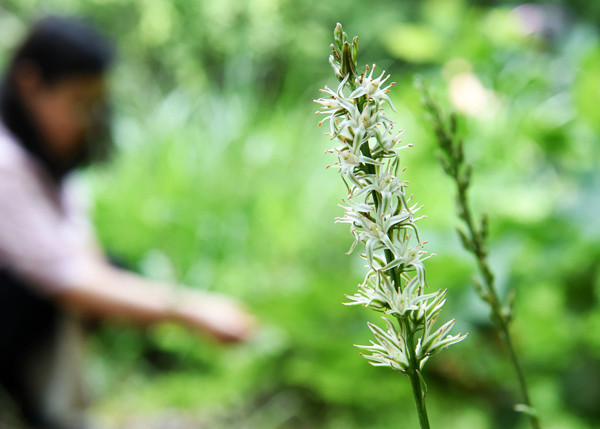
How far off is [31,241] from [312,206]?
661 mm

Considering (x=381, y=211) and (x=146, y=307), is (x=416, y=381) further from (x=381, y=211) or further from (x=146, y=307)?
(x=146, y=307)

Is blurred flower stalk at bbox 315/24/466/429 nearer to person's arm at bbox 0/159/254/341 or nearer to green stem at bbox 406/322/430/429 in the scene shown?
green stem at bbox 406/322/430/429

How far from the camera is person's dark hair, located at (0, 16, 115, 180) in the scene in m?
1.08

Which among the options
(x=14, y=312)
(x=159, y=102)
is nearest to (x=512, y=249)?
(x=14, y=312)

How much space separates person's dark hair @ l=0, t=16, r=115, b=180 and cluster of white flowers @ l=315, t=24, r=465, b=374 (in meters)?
1.05

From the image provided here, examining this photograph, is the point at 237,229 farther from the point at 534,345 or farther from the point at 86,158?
the point at 534,345

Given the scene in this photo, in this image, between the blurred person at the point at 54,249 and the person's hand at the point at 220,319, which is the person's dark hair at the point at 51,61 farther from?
the person's hand at the point at 220,319

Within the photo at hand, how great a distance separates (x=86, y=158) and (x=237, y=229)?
37 centimetres

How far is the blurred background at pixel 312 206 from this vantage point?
59cm

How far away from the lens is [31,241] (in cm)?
104

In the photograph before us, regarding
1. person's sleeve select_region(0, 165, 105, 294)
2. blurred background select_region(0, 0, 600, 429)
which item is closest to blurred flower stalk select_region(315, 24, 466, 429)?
blurred background select_region(0, 0, 600, 429)

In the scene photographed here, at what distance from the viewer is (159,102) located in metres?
2.07

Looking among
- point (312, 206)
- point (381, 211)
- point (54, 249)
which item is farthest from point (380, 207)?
point (312, 206)

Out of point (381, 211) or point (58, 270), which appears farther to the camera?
point (58, 270)
